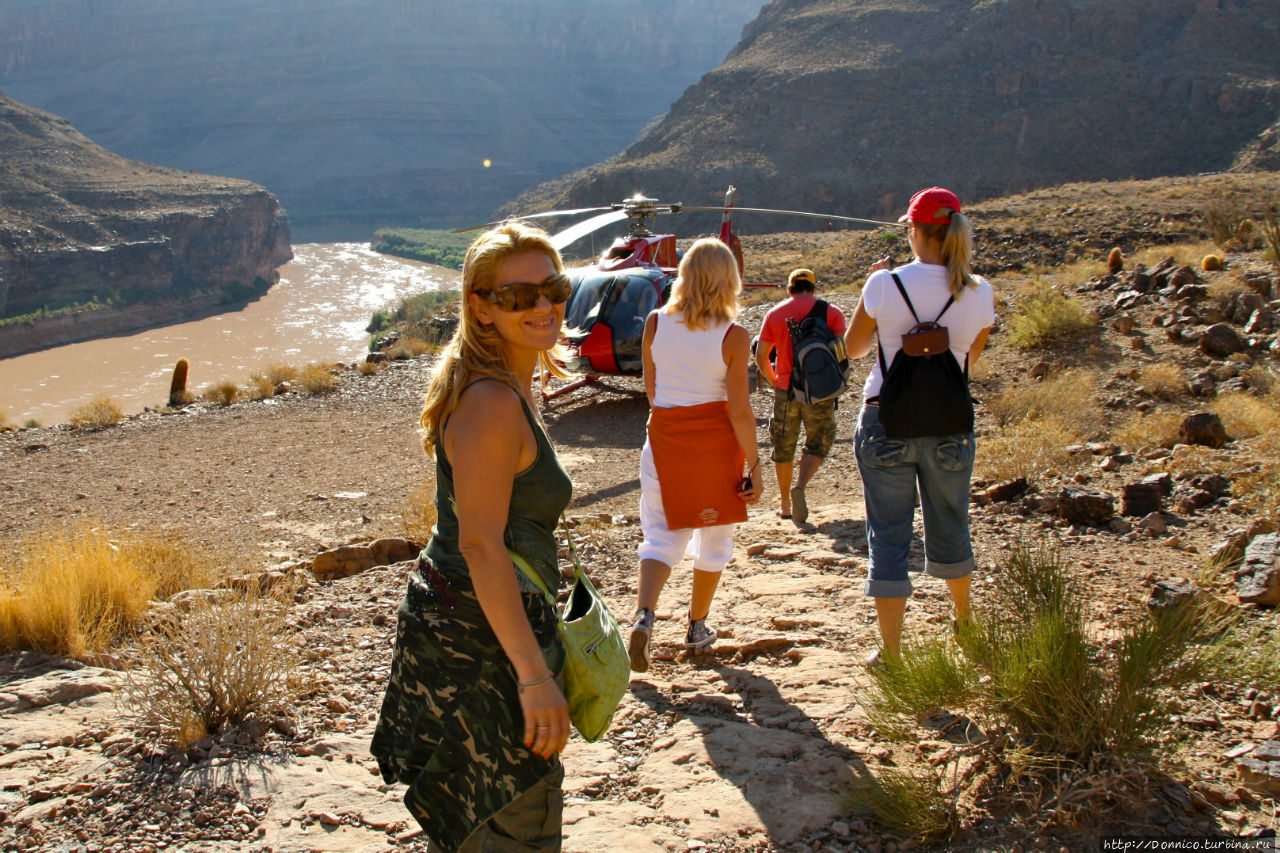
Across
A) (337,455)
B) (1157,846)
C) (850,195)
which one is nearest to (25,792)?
(1157,846)

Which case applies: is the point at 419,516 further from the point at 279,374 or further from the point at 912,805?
the point at 279,374

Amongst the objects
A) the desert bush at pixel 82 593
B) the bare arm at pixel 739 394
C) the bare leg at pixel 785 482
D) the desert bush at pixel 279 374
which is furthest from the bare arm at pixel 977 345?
the desert bush at pixel 279 374

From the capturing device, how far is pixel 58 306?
50312 millimetres

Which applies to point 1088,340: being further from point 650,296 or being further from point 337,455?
point 337,455

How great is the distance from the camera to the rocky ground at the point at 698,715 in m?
2.80

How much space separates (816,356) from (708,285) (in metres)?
2.25

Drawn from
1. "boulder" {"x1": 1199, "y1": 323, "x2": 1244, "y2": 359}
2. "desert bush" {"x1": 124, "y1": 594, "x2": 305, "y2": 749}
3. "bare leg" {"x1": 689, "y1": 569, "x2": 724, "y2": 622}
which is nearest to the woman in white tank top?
"bare leg" {"x1": 689, "y1": 569, "x2": 724, "y2": 622}

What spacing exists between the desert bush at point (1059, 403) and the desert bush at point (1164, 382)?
1.69 feet

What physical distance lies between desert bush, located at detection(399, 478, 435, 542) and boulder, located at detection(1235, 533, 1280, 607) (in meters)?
4.93

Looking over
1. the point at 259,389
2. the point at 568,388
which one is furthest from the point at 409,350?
the point at 568,388

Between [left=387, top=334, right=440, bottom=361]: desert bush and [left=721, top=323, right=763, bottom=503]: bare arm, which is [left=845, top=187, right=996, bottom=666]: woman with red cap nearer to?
[left=721, top=323, right=763, bottom=503]: bare arm

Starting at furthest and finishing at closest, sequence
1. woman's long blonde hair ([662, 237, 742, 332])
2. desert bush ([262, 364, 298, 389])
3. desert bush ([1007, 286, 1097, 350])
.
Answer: desert bush ([262, 364, 298, 389]) → desert bush ([1007, 286, 1097, 350]) → woman's long blonde hair ([662, 237, 742, 332])

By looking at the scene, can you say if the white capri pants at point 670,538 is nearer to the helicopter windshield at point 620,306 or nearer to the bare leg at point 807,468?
the bare leg at point 807,468

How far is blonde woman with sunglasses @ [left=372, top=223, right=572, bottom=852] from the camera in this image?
6.19ft
